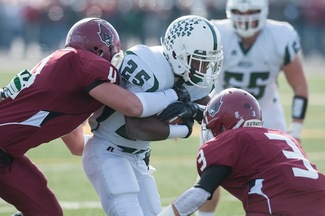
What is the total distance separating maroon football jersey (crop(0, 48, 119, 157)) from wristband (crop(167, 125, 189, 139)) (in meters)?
0.41

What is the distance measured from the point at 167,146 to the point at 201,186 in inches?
232

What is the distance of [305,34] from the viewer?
947 inches

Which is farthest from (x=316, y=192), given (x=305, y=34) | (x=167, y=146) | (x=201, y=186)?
(x=305, y=34)

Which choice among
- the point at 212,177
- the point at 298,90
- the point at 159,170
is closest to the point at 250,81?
the point at 298,90

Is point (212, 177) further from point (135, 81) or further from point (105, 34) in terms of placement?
point (105, 34)

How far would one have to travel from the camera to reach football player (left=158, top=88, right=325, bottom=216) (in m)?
3.76

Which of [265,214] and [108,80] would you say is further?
[108,80]

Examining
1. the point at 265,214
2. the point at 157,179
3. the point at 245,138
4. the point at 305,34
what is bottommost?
the point at 305,34

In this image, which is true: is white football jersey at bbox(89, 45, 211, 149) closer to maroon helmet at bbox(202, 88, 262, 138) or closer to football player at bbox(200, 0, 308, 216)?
maroon helmet at bbox(202, 88, 262, 138)

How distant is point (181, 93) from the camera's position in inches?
185

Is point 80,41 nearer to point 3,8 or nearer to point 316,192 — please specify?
point 316,192

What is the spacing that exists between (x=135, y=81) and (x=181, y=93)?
1.00ft

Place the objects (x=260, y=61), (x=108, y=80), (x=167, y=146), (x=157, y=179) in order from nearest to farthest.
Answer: (x=108, y=80) → (x=260, y=61) → (x=157, y=179) → (x=167, y=146)

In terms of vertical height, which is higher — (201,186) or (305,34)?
(201,186)
